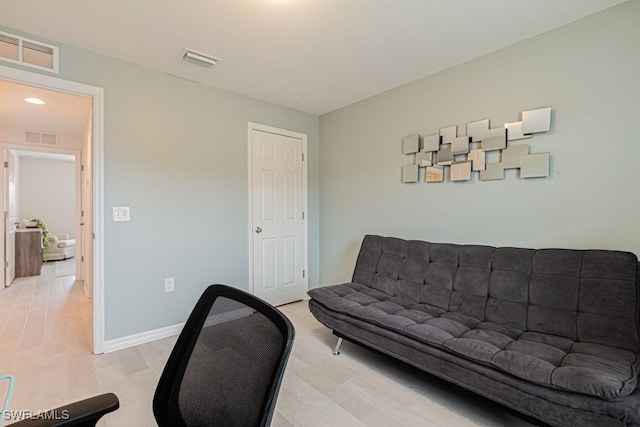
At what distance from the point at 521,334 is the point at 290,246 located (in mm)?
2523

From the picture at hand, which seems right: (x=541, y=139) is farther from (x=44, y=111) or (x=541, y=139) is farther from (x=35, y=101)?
(x=44, y=111)

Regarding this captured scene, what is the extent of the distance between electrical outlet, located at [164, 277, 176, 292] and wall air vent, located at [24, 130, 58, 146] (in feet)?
11.3

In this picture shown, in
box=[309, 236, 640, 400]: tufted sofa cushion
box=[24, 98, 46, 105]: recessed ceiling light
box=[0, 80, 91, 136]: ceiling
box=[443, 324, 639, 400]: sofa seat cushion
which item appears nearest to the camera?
box=[443, 324, 639, 400]: sofa seat cushion

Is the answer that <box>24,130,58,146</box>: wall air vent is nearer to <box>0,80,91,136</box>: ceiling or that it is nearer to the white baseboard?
<box>0,80,91,136</box>: ceiling

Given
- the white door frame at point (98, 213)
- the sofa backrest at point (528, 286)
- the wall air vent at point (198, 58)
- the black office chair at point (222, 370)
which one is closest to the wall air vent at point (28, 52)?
the white door frame at point (98, 213)

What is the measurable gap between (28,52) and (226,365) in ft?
8.94

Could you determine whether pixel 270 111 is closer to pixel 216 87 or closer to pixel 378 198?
pixel 216 87

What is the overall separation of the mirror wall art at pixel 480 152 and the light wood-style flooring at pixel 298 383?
158 cm

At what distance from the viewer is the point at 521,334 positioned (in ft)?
6.23

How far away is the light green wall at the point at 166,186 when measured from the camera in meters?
2.56

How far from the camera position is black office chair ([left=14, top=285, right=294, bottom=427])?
0.75 metres

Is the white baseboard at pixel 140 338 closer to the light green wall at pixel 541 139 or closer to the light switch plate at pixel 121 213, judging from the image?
the light switch plate at pixel 121 213

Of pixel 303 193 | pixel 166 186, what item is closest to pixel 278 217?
pixel 303 193

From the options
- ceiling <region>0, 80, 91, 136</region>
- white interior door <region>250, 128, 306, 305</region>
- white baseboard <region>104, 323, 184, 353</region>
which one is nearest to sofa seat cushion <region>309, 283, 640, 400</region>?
white interior door <region>250, 128, 306, 305</region>
